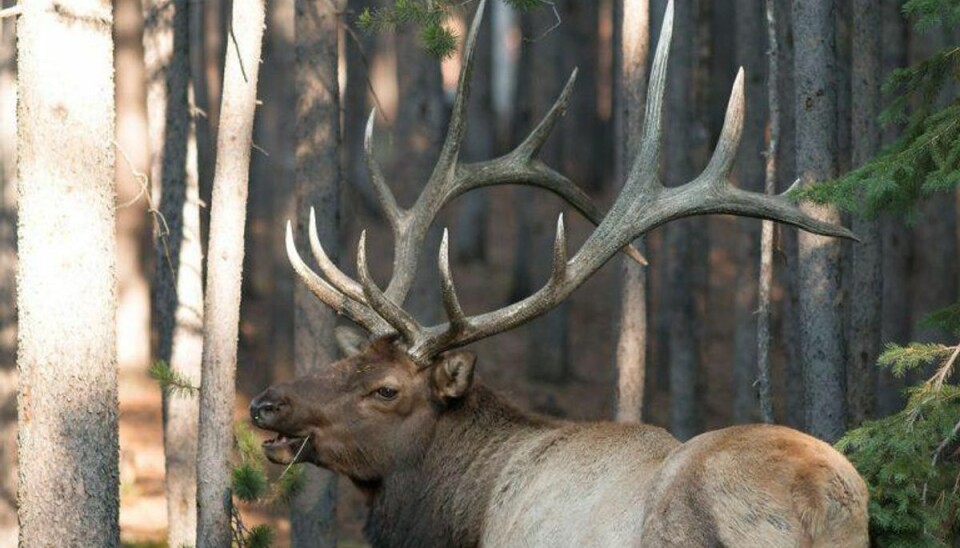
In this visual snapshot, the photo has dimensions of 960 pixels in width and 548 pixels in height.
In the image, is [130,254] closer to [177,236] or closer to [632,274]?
[177,236]

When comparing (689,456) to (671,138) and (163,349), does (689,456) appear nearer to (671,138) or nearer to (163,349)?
(163,349)

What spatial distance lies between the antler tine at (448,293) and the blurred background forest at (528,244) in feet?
2.21

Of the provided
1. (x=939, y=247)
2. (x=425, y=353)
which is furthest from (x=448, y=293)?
(x=939, y=247)

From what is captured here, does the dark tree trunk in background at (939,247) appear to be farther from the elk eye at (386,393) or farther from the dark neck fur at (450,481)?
the elk eye at (386,393)

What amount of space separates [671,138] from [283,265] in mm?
6446

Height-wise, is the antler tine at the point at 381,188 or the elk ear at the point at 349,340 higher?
the antler tine at the point at 381,188

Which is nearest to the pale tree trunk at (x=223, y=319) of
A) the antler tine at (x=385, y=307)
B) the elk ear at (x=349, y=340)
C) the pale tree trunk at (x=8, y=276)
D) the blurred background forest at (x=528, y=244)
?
the blurred background forest at (x=528, y=244)

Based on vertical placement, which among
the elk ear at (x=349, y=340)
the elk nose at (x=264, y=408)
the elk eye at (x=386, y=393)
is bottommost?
the elk nose at (x=264, y=408)

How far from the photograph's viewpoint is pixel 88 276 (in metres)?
6.96

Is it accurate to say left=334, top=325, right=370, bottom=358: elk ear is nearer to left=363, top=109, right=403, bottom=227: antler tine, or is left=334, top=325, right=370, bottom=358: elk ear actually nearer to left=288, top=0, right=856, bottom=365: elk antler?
left=288, top=0, right=856, bottom=365: elk antler

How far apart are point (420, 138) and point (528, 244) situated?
31.9ft

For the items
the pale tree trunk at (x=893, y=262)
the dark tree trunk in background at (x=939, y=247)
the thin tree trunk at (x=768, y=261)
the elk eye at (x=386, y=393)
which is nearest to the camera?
the elk eye at (x=386, y=393)

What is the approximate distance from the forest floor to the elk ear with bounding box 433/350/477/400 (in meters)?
0.55

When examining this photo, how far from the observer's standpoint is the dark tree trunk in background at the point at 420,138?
41.0ft
